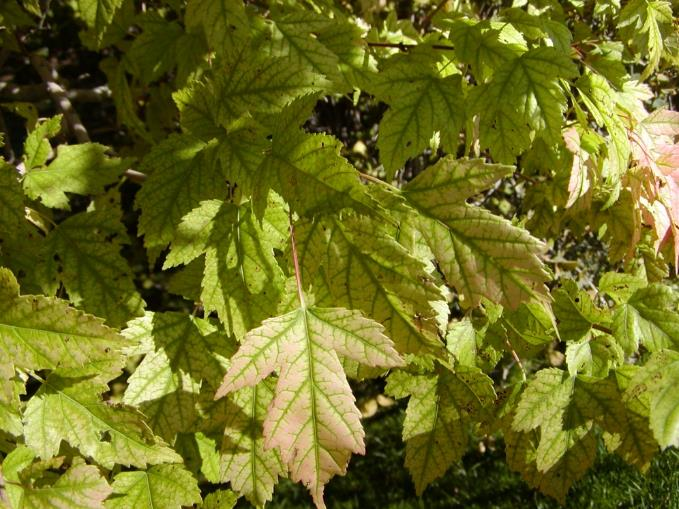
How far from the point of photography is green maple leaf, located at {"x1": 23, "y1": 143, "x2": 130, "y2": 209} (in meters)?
1.70

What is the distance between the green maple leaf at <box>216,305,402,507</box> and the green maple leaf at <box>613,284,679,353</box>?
36.2 inches

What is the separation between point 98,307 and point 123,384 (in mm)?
2118

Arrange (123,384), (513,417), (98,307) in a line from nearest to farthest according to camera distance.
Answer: (98,307) → (513,417) → (123,384)

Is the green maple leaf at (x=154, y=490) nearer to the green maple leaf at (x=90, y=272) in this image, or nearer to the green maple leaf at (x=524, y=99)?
the green maple leaf at (x=90, y=272)

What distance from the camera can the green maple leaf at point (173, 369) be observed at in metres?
1.48

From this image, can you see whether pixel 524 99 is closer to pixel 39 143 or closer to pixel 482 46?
pixel 482 46

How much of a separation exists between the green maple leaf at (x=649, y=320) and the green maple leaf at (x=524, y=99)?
512 millimetres

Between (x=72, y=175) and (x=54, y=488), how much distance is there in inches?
35.3

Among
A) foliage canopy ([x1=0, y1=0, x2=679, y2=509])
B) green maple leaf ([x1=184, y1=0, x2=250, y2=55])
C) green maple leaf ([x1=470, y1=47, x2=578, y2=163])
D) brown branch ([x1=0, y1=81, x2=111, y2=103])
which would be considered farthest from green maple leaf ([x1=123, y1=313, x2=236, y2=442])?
brown branch ([x1=0, y1=81, x2=111, y2=103])

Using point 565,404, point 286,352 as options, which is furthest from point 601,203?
point 286,352

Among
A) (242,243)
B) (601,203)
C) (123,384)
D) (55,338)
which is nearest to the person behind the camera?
(55,338)

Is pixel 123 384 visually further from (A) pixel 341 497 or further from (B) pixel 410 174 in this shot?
(B) pixel 410 174

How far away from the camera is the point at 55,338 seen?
1135mm

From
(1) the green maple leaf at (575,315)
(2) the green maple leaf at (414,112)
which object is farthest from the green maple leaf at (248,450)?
(1) the green maple leaf at (575,315)
